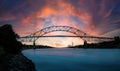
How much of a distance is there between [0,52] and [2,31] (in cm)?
283

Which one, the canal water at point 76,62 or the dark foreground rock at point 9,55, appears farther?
the canal water at point 76,62

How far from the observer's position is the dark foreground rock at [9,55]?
1221cm

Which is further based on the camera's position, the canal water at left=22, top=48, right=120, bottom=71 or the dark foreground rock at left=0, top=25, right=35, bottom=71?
the canal water at left=22, top=48, right=120, bottom=71

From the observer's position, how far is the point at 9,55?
43.8 ft

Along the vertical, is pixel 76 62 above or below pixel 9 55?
below

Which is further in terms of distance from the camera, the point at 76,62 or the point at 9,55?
the point at 76,62

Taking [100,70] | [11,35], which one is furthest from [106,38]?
[11,35]

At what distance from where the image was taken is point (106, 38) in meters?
198

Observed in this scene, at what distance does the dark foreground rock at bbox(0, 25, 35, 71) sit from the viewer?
12210 mm

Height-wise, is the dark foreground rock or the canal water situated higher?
the dark foreground rock

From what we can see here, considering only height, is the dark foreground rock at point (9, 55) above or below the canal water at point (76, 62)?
above

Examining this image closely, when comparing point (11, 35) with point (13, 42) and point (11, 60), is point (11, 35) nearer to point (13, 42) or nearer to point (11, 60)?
point (13, 42)

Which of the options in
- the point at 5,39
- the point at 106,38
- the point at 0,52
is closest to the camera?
the point at 0,52

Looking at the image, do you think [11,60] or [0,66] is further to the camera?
[11,60]
